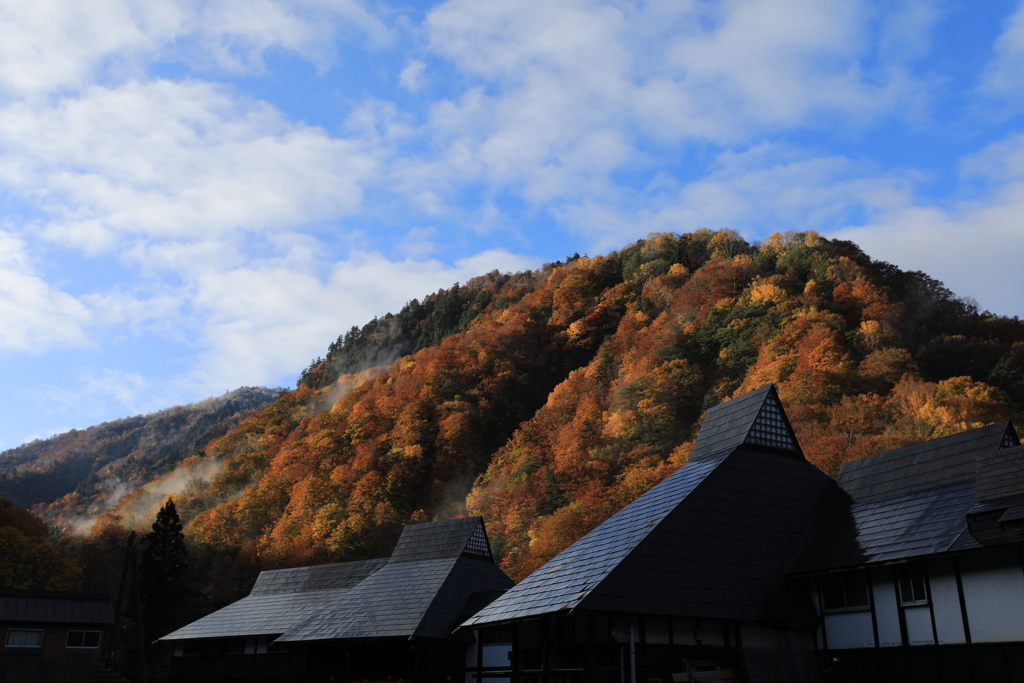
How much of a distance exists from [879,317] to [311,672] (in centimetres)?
4174

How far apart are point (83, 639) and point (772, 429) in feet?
88.4

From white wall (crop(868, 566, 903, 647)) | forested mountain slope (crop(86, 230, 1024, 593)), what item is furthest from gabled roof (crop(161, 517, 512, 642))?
white wall (crop(868, 566, 903, 647))

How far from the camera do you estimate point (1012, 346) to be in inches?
1863

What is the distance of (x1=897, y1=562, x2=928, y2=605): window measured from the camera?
1560 centimetres

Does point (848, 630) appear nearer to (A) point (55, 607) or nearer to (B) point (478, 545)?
(B) point (478, 545)

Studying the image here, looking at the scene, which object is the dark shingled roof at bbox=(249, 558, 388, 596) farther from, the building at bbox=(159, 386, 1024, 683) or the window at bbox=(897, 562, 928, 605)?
the window at bbox=(897, 562, 928, 605)

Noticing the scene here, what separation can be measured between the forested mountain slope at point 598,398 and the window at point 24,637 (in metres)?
21.9

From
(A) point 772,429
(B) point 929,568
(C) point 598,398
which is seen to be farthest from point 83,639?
(C) point 598,398

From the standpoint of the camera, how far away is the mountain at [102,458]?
9638 centimetres

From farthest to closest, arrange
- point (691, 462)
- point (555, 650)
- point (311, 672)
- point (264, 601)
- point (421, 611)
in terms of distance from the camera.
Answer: point (264, 601)
point (311, 672)
point (421, 611)
point (691, 462)
point (555, 650)

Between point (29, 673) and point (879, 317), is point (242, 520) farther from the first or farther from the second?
point (879, 317)

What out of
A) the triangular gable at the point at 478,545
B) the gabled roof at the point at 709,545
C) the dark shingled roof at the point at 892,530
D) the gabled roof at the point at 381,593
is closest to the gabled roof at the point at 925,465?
the dark shingled roof at the point at 892,530

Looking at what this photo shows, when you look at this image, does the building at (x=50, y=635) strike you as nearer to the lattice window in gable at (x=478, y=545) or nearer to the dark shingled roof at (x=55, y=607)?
the dark shingled roof at (x=55, y=607)

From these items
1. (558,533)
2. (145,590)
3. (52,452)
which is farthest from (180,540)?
(52,452)
